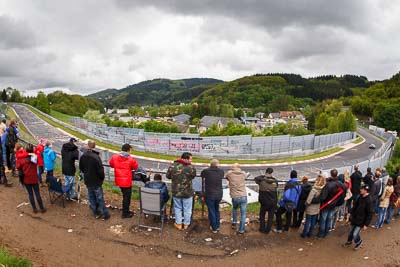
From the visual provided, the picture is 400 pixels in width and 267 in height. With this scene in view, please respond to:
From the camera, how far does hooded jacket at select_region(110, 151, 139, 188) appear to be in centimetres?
716

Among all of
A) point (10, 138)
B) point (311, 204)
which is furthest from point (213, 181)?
point (10, 138)

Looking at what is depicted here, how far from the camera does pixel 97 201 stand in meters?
7.50

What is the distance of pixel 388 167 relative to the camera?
23.9 m

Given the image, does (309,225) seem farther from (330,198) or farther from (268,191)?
(268,191)

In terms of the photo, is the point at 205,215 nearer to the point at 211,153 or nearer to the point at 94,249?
the point at 94,249

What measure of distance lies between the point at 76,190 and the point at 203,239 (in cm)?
494

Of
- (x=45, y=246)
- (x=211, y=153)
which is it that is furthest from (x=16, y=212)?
(x=211, y=153)

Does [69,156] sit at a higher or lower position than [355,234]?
higher

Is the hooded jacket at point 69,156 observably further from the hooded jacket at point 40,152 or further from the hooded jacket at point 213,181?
the hooded jacket at point 213,181

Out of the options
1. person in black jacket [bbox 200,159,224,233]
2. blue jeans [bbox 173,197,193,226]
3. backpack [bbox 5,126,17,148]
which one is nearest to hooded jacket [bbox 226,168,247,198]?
person in black jacket [bbox 200,159,224,233]

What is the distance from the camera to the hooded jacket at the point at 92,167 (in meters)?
7.01

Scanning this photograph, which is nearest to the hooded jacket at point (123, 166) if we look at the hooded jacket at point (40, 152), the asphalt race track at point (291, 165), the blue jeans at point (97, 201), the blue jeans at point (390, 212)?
the blue jeans at point (97, 201)

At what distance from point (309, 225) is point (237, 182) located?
A: 7.73ft

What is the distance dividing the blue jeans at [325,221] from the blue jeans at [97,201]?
576 cm
